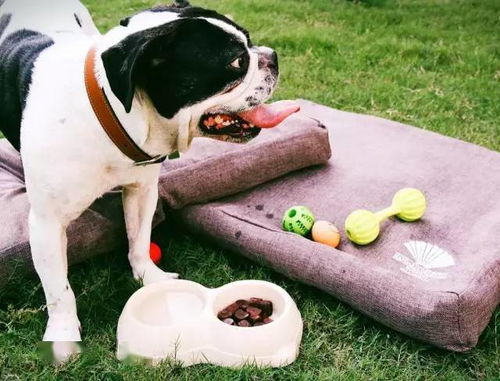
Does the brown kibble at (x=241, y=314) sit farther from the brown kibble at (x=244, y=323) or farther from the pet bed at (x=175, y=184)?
the pet bed at (x=175, y=184)

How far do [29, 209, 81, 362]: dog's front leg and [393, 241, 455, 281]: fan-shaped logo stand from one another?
3.81 ft

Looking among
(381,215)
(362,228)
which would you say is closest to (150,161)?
(362,228)

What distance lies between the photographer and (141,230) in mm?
2568

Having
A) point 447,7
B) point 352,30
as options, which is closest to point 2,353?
point 352,30

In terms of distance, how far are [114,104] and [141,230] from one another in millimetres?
726

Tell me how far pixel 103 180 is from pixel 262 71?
1.97ft

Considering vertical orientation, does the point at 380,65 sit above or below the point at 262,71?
below

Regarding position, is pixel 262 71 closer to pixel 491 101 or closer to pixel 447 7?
pixel 491 101

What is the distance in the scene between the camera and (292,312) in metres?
2.19

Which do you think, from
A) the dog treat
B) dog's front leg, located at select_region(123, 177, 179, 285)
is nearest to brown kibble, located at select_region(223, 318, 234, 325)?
the dog treat

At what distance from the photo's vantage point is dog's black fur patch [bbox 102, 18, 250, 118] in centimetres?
185

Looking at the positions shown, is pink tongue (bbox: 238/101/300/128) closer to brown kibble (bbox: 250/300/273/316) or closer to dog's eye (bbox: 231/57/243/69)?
dog's eye (bbox: 231/57/243/69)

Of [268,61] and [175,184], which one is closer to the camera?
[268,61]

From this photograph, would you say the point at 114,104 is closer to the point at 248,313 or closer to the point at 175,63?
the point at 175,63
